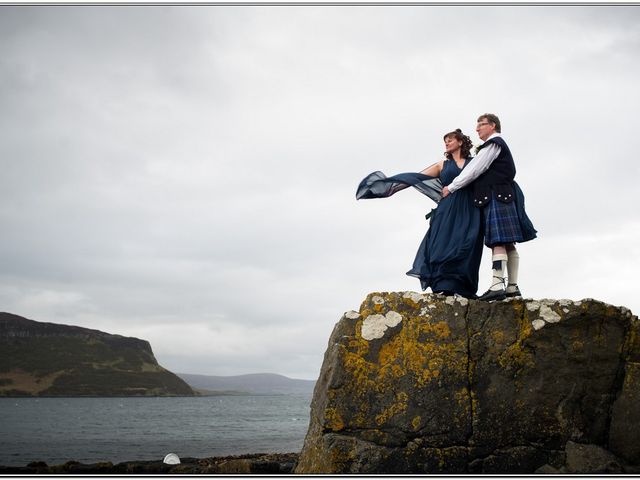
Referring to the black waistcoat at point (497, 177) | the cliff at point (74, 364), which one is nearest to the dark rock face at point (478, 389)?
the black waistcoat at point (497, 177)

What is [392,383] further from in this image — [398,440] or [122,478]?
[122,478]

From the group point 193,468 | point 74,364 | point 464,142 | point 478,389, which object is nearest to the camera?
point 478,389

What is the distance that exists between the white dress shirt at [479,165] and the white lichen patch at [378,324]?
1.91m

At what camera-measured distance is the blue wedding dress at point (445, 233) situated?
22.1 feet

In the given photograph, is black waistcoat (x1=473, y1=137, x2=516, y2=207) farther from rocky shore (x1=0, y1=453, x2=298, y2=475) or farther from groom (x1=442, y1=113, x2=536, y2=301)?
rocky shore (x1=0, y1=453, x2=298, y2=475)

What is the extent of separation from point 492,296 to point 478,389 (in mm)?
1122

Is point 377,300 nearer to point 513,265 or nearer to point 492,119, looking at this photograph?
point 513,265

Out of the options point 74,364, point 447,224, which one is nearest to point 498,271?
point 447,224

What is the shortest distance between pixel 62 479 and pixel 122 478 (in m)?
0.60

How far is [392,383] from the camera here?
19.6ft

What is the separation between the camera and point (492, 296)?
6473 millimetres

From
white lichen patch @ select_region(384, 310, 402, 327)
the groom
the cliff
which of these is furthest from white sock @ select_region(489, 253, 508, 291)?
the cliff

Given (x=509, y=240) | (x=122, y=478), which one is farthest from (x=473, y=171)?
(x=122, y=478)

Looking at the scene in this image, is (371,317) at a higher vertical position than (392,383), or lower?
higher
